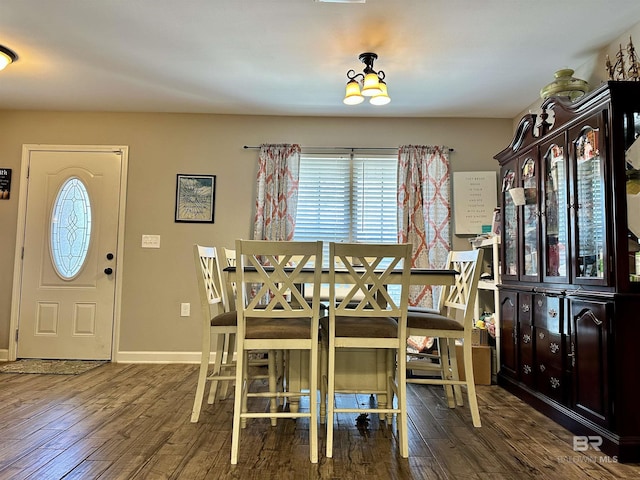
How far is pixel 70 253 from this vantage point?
3.96m

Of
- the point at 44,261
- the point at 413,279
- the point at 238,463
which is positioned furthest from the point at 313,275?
the point at 44,261

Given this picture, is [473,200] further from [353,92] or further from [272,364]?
[272,364]

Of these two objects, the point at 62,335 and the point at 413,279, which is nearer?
the point at 413,279

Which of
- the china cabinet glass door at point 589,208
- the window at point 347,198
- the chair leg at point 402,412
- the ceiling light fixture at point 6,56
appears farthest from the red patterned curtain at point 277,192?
the china cabinet glass door at point 589,208

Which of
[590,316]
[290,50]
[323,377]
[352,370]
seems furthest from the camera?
[290,50]

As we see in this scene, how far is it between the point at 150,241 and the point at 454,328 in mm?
2959

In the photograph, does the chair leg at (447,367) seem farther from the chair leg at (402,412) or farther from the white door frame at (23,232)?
the white door frame at (23,232)

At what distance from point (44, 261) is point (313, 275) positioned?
10.5ft

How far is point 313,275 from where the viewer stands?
2061mm

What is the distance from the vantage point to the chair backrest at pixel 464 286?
7.68ft

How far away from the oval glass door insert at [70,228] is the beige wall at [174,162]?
0.39 meters

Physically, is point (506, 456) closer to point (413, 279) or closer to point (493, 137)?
point (413, 279)

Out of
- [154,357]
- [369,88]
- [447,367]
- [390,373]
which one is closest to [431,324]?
[390,373]

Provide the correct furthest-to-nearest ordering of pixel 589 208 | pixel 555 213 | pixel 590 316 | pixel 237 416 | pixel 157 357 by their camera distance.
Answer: pixel 157 357 < pixel 555 213 < pixel 589 208 < pixel 590 316 < pixel 237 416
